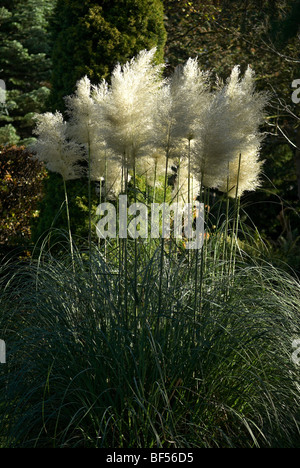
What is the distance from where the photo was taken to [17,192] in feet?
33.4

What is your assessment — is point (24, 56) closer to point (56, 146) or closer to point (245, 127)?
point (56, 146)

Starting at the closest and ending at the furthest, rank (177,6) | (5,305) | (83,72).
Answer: (5,305), (83,72), (177,6)

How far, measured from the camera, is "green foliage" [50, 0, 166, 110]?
6.44 meters

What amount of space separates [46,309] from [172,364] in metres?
0.91

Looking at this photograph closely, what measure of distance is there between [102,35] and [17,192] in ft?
14.2

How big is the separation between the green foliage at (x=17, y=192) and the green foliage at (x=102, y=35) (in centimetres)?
348

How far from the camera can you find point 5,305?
4.06 meters

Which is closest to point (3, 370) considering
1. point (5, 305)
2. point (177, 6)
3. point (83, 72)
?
point (5, 305)

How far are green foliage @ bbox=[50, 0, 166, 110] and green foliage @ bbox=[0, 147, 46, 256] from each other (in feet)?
11.4

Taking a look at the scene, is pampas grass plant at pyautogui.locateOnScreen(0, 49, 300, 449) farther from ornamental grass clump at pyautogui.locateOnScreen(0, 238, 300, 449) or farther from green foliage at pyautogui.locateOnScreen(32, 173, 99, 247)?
green foliage at pyautogui.locateOnScreen(32, 173, 99, 247)

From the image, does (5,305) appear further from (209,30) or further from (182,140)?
(209,30)

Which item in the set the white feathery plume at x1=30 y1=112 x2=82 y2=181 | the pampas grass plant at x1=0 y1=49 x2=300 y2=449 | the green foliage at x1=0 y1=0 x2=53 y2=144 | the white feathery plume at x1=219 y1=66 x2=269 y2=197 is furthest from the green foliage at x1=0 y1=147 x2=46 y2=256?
the green foliage at x1=0 y1=0 x2=53 y2=144

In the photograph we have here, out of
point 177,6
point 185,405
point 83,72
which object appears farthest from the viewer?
point 177,6

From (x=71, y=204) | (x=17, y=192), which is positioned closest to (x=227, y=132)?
(x=71, y=204)
